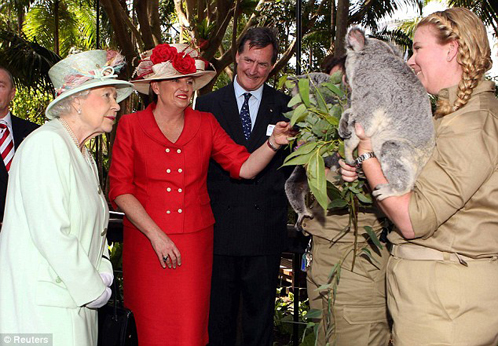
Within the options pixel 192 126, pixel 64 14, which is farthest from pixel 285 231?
pixel 64 14

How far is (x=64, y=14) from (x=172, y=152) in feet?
49.7

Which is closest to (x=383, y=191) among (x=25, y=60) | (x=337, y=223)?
(x=337, y=223)

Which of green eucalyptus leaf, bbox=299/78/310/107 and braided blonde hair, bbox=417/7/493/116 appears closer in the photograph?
braided blonde hair, bbox=417/7/493/116

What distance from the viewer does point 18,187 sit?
6.76 feet

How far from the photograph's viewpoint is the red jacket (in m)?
2.97

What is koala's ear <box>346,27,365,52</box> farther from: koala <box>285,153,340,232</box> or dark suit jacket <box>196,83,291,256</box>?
dark suit jacket <box>196,83,291,256</box>

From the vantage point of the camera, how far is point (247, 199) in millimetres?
3275

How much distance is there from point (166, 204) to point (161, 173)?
0.56ft

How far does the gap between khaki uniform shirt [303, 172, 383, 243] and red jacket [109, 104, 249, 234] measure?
69cm

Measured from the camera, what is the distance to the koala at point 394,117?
1.78 metres

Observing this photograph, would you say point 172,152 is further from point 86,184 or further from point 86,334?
point 86,334

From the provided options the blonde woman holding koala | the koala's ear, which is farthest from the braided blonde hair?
the koala's ear

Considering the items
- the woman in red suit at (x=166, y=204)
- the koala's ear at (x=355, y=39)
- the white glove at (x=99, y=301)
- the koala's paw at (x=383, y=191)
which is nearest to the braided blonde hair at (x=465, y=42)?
the koala's ear at (x=355, y=39)

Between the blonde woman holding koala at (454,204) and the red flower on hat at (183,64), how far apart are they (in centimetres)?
142
